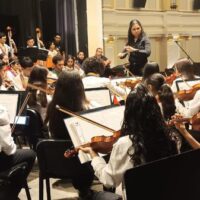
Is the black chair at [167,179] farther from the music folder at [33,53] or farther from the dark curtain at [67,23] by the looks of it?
the dark curtain at [67,23]

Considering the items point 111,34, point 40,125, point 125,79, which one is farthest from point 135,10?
point 40,125

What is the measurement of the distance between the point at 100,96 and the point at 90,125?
1.23 metres

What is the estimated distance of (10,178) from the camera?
2488 millimetres

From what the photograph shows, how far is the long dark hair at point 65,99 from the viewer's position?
8.75 feet

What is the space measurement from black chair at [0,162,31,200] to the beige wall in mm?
7068

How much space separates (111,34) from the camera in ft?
31.9

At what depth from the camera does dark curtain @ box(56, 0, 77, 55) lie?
8.76m

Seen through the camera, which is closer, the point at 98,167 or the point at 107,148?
the point at 98,167

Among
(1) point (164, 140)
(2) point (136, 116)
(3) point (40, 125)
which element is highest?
(2) point (136, 116)

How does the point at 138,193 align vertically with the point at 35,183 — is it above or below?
above

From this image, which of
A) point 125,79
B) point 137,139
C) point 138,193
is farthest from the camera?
point 125,79

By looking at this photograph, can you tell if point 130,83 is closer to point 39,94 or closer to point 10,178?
point 39,94

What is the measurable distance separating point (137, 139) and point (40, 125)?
174cm

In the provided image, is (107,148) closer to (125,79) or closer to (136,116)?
(136,116)
